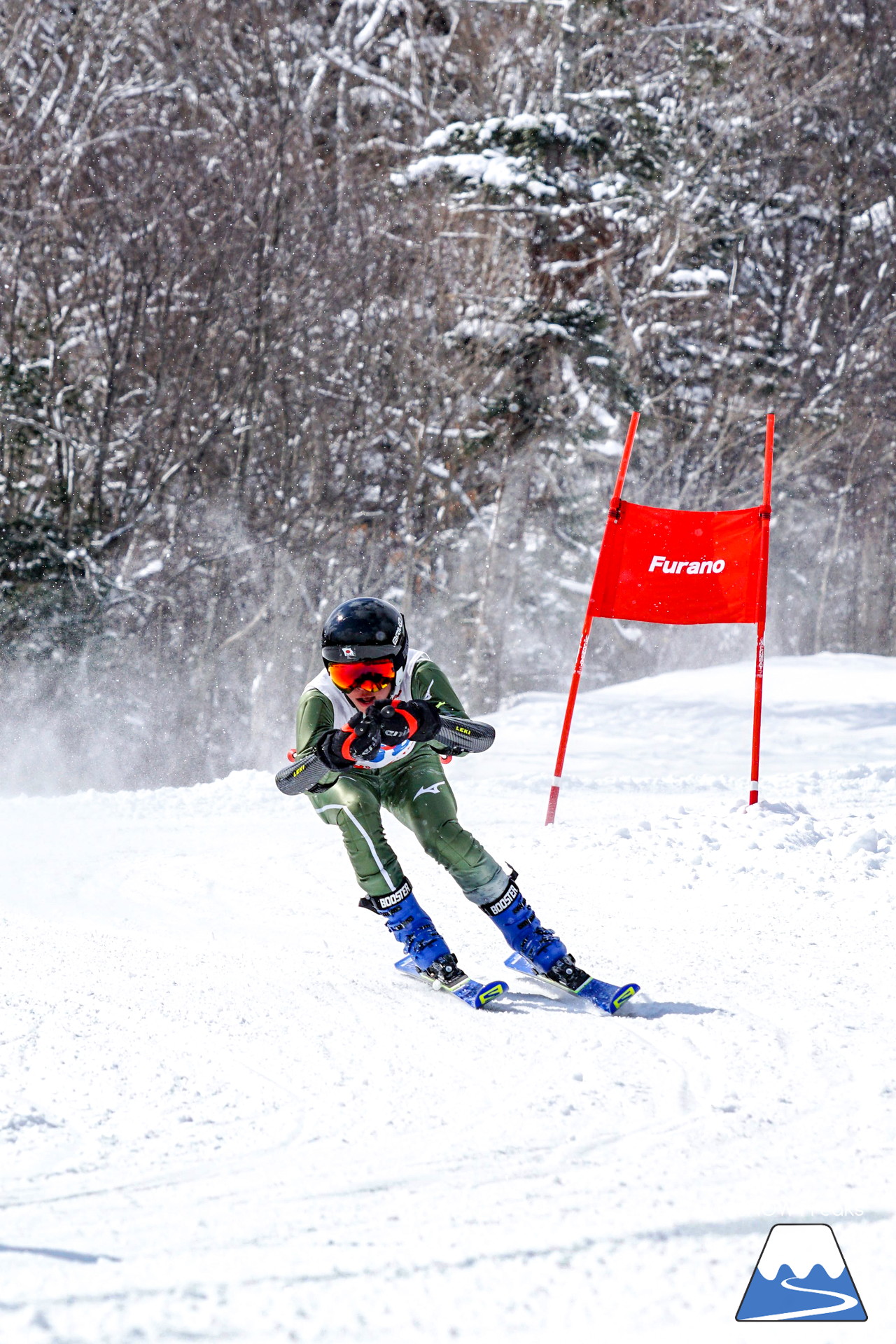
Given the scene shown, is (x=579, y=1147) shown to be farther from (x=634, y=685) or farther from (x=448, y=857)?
(x=634, y=685)

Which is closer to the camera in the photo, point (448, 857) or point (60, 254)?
point (448, 857)

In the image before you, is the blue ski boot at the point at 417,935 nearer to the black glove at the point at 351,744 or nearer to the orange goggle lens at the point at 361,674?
the black glove at the point at 351,744

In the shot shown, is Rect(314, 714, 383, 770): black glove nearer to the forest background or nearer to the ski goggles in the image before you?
the ski goggles

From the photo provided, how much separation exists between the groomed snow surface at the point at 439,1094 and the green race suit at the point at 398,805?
0.47m

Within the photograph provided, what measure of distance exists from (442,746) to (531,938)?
0.83 m

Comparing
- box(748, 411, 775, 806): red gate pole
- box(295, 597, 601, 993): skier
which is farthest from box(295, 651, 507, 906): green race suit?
box(748, 411, 775, 806): red gate pole

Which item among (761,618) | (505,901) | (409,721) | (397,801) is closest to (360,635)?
(409,721)

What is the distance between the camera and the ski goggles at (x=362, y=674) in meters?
4.82

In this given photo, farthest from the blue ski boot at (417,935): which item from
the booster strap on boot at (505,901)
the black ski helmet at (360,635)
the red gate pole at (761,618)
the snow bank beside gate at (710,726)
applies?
the snow bank beside gate at (710,726)

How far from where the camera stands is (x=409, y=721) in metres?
4.53

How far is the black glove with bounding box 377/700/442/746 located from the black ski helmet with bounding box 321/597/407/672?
0.24m

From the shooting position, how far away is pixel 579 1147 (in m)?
3.01

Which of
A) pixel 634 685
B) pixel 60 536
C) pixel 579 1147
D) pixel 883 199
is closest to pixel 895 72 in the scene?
pixel 883 199

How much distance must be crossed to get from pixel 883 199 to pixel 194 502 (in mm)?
15868
